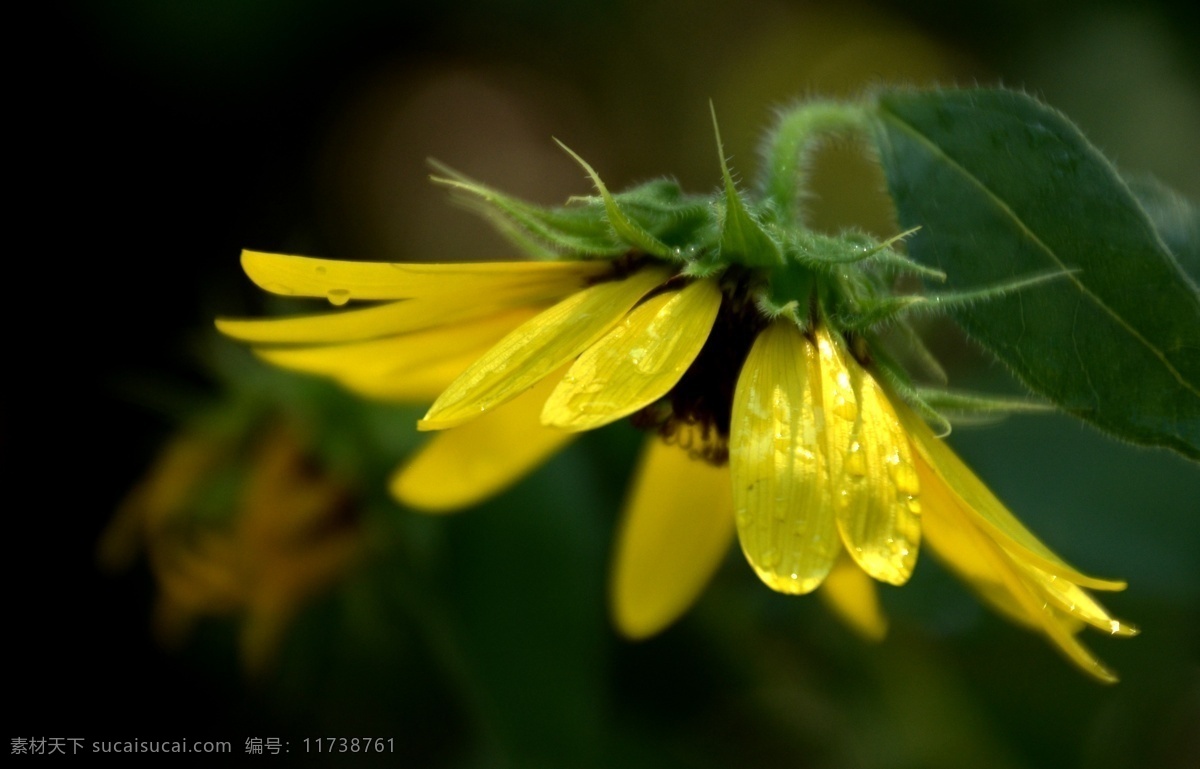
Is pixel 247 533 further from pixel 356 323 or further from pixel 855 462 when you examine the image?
pixel 855 462

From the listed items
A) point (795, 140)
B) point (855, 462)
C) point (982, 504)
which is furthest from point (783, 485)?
point (795, 140)

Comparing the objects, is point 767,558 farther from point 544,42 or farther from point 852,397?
point 544,42

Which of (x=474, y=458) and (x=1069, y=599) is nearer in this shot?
(x=1069, y=599)

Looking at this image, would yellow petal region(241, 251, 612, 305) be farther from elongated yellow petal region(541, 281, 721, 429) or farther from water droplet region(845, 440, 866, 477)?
water droplet region(845, 440, 866, 477)

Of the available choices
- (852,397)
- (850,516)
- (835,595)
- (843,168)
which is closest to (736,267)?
(852,397)

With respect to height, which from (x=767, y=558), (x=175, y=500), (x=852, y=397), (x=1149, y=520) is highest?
(x=175, y=500)

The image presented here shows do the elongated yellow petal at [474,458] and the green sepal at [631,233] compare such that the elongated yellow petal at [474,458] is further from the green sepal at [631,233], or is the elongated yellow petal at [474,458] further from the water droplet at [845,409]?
the water droplet at [845,409]
